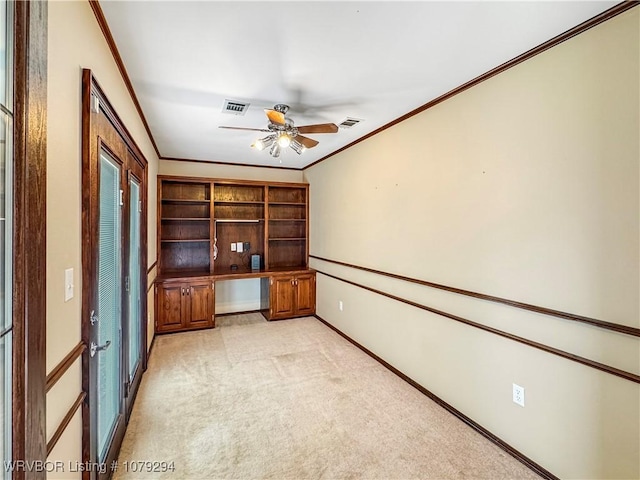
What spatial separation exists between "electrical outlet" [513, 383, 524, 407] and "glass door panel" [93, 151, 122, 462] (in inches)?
100

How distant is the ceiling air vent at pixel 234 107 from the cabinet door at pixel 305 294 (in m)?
2.93

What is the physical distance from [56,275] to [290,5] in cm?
164

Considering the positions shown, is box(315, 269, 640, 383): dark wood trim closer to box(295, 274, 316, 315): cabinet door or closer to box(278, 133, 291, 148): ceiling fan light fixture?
box(278, 133, 291, 148): ceiling fan light fixture

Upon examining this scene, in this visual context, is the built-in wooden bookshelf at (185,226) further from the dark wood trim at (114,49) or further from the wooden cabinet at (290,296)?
the dark wood trim at (114,49)

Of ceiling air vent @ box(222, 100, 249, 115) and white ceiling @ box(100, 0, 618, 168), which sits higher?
ceiling air vent @ box(222, 100, 249, 115)

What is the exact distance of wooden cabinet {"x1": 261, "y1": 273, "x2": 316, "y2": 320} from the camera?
16.8 ft

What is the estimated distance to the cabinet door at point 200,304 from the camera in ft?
15.2

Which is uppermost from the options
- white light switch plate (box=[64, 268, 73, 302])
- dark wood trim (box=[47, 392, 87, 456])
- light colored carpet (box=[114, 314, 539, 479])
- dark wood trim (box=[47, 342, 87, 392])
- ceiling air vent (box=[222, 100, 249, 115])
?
ceiling air vent (box=[222, 100, 249, 115])

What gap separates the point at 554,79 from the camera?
1.91 metres

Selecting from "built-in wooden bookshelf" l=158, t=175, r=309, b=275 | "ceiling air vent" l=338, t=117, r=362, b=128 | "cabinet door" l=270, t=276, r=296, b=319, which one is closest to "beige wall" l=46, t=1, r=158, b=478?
"ceiling air vent" l=338, t=117, r=362, b=128

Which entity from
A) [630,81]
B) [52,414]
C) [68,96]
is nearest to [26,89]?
[68,96]

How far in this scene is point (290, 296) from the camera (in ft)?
17.2

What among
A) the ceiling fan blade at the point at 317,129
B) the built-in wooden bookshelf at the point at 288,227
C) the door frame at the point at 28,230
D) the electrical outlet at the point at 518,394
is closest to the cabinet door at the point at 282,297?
the built-in wooden bookshelf at the point at 288,227

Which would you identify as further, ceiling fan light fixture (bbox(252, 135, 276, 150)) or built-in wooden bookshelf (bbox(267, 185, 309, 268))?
built-in wooden bookshelf (bbox(267, 185, 309, 268))
